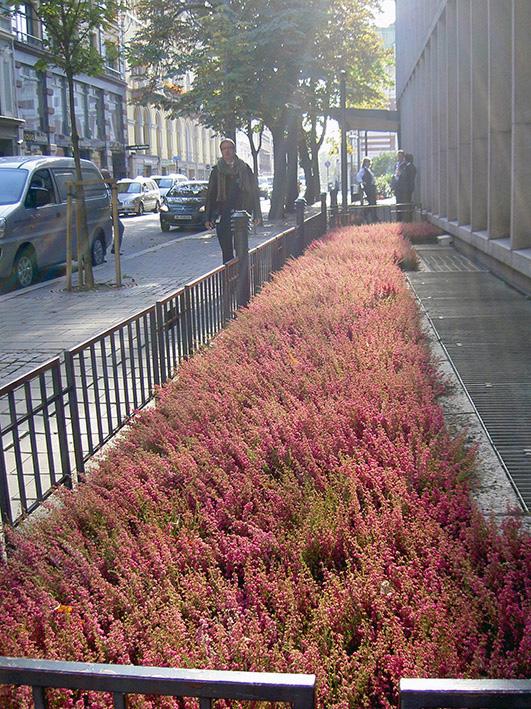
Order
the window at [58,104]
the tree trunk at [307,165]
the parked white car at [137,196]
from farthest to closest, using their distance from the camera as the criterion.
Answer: the window at [58,104] < the tree trunk at [307,165] < the parked white car at [137,196]

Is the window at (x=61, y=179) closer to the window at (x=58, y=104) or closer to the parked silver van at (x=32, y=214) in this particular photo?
the parked silver van at (x=32, y=214)

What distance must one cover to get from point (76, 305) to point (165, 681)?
11.7 m

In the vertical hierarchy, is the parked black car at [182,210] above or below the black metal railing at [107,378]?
above

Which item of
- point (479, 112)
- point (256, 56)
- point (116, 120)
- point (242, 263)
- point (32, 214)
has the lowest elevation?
point (242, 263)

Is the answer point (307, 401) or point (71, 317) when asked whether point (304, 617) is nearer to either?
point (307, 401)

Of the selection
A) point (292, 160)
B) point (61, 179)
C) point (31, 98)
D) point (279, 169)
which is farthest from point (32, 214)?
point (31, 98)

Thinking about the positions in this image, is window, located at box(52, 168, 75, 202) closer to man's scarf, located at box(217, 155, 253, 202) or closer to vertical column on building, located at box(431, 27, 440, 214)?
man's scarf, located at box(217, 155, 253, 202)

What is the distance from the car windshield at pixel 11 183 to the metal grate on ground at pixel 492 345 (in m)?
6.54

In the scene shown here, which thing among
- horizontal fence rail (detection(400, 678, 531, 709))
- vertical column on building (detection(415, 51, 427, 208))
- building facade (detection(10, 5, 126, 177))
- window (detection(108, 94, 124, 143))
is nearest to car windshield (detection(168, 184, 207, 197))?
vertical column on building (detection(415, 51, 427, 208))

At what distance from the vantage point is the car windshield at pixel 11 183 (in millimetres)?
15453

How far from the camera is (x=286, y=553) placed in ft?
10.4

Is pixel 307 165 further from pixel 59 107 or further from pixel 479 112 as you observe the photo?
pixel 479 112

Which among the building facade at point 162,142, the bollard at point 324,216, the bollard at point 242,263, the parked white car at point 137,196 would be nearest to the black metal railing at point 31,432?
the bollard at point 242,263

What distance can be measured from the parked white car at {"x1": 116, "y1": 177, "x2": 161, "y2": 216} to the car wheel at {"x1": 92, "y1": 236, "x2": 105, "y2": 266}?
80.2ft
